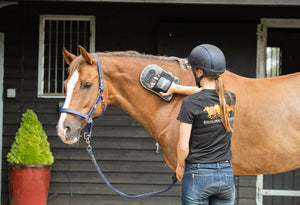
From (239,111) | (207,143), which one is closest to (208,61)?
(207,143)

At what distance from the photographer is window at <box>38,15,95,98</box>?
559 centimetres

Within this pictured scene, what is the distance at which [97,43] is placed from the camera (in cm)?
552

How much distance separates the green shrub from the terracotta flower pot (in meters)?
0.09

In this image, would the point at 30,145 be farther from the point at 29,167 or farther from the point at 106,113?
the point at 106,113

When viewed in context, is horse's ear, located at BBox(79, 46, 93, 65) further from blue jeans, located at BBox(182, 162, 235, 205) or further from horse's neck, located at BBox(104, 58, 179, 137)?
blue jeans, located at BBox(182, 162, 235, 205)

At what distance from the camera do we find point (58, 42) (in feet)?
18.5

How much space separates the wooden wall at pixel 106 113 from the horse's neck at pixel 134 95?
7.68 ft

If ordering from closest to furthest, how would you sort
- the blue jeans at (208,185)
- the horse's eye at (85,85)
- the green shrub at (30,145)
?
1. the blue jeans at (208,185)
2. the horse's eye at (85,85)
3. the green shrub at (30,145)

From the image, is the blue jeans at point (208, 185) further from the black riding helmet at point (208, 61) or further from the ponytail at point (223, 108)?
the black riding helmet at point (208, 61)

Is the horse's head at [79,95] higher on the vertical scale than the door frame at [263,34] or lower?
lower

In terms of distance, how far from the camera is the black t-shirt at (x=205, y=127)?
7.16 ft

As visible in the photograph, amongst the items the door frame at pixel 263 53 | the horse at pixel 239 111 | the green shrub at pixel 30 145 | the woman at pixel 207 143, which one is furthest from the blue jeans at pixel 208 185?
the door frame at pixel 263 53

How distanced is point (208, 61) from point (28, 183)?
3.57 meters

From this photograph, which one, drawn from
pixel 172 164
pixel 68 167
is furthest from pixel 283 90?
pixel 68 167
